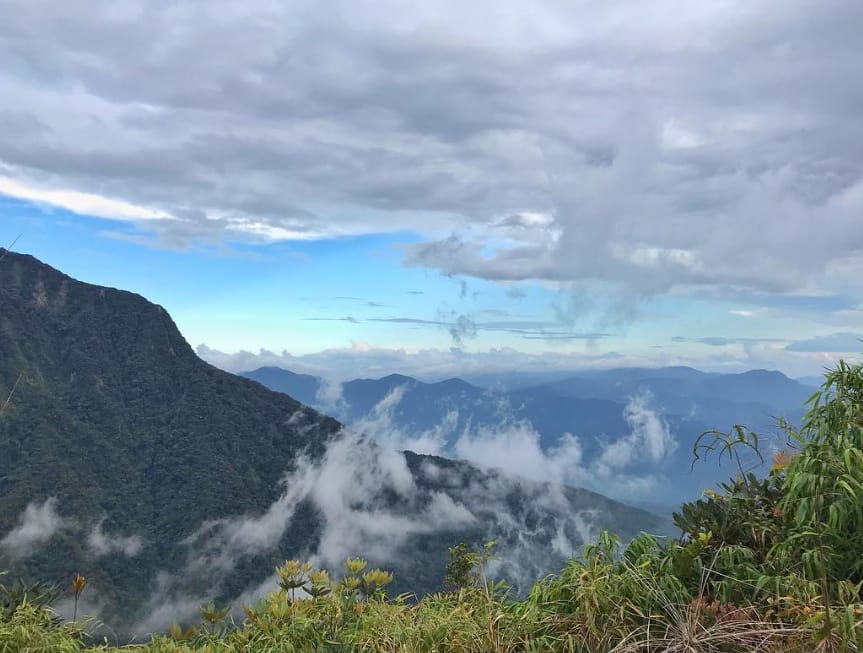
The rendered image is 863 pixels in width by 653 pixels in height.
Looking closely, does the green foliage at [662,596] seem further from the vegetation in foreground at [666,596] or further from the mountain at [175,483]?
the mountain at [175,483]

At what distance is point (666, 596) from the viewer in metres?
3.50

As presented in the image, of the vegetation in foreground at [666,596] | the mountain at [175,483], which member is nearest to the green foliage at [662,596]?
the vegetation in foreground at [666,596]

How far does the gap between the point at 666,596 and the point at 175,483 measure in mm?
162583

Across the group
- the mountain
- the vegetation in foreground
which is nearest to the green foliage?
the vegetation in foreground

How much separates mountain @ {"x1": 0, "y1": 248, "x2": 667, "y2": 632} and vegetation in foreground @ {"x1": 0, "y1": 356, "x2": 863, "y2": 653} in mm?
105061

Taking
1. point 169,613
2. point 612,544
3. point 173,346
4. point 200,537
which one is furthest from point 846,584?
point 173,346

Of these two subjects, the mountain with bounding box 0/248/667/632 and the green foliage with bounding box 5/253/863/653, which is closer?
the green foliage with bounding box 5/253/863/653

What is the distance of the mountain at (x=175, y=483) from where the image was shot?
11750 centimetres

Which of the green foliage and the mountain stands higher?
the green foliage

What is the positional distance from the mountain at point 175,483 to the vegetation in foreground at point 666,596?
105 m

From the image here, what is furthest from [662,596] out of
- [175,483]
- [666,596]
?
[175,483]

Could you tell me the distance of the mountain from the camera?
4626 inches

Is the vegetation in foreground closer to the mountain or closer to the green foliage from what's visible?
the green foliage

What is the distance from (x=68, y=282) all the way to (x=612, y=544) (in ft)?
741
